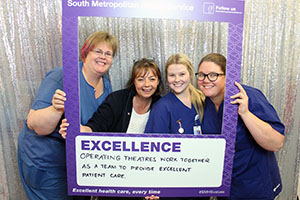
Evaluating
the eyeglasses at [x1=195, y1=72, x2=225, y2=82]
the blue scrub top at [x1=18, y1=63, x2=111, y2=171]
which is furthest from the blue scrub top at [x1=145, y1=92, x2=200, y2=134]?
the blue scrub top at [x1=18, y1=63, x2=111, y2=171]

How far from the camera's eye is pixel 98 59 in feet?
3.09

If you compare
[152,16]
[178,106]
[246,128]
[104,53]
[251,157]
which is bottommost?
[251,157]

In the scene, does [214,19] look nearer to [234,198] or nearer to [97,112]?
[97,112]

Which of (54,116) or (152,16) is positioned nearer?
(152,16)

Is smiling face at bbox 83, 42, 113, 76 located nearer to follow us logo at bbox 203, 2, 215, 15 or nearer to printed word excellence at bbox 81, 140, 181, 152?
printed word excellence at bbox 81, 140, 181, 152

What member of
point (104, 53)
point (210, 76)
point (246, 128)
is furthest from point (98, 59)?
point (246, 128)

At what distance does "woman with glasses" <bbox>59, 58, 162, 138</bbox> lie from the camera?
959 millimetres

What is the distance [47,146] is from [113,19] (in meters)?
0.68

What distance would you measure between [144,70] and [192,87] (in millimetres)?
215

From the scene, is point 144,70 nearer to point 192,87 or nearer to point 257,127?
point 192,87

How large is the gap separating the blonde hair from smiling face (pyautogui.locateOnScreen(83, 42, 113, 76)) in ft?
0.83

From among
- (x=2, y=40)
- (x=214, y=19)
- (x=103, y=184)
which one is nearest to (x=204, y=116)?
(x=214, y=19)

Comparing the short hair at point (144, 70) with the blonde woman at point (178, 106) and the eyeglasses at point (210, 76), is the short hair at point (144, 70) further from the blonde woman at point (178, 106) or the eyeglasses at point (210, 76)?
the eyeglasses at point (210, 76)

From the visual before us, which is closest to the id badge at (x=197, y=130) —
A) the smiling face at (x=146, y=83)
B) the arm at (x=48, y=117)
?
the smiling face at (x=146, y=83)
